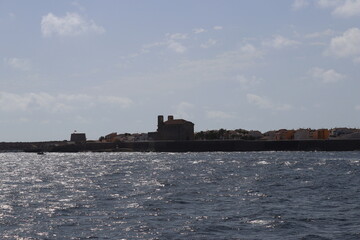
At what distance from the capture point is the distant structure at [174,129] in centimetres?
16500

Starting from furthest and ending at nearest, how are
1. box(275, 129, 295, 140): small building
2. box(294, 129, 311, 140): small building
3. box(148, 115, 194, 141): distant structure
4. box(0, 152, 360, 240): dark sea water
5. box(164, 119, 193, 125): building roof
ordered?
box(275, 129, 295, 140): small building < box(294, 129, 311, 140): small building < box(164, 119, 193, 125): building roof < box(148, 115, 194, 141): distant structure < box(0, 152, 360, 240): dark sea water

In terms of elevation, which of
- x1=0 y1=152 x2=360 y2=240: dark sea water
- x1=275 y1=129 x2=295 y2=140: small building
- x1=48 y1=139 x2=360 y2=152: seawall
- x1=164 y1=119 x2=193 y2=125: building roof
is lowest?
x1=0 y1=152 x2=360 y2=240: dark sea water

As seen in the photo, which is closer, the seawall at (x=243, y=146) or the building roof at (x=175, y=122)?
the seawall at (x=243, y=146)

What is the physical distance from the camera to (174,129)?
166 meters

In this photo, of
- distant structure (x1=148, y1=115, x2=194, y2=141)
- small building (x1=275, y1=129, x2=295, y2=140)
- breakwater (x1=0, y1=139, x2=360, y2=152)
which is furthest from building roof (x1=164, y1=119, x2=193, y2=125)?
small building (x1=275, y1=129, x2=295, y2=140)

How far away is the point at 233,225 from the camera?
88.5 feet

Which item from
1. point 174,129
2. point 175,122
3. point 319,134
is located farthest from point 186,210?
point 319,134

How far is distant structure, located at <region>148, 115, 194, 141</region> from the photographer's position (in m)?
165

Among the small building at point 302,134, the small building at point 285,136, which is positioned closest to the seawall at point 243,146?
the small building at point 302,134

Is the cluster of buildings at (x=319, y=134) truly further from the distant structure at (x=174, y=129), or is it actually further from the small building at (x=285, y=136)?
the distant structure at (x=174, y=129)

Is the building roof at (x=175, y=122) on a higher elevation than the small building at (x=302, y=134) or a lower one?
higher

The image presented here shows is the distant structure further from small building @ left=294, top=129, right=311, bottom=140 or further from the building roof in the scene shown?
small building @ left=294, top=129, right=311, bottom=140

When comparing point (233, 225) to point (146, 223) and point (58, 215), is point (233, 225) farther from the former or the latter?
point (58, 215)

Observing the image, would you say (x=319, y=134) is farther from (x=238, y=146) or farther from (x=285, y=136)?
(x=238, y=146)
